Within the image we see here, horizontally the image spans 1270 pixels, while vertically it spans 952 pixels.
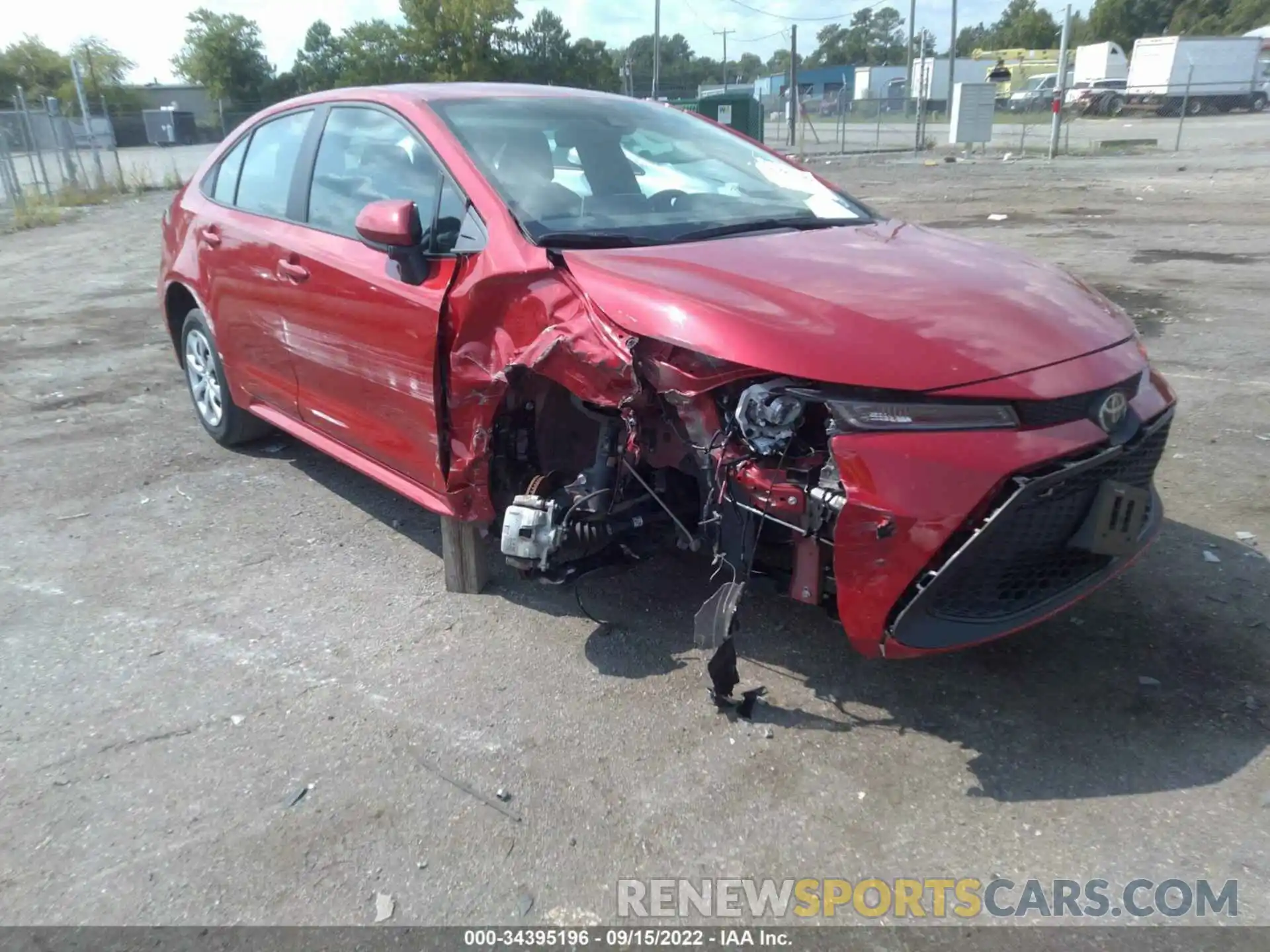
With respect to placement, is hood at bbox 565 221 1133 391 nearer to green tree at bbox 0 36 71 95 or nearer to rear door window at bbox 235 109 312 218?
rear door window at bbox 235 109 312 218

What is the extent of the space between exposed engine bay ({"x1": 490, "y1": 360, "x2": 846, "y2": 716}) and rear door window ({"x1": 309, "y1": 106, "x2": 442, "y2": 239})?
36.8 inches

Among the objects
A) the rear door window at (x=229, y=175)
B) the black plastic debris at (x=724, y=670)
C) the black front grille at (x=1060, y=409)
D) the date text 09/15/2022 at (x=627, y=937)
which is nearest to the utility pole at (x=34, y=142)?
the rear door window at (x=229, y=175)

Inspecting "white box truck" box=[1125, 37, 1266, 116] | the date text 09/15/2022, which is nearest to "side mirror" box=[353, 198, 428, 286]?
the date text 09/15/2022

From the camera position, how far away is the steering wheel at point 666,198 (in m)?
3.67

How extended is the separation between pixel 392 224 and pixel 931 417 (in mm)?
1889

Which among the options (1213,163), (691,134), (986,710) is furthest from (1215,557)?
(1213,163)

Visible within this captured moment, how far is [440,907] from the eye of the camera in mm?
2412

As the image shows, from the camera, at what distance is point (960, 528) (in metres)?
2.54

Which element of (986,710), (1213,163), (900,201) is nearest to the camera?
(986,710)

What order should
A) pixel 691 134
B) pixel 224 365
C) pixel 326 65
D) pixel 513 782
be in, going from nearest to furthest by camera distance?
1. pixel 513 782
2. pixel 691 134
3. pixel 224 365
4. pixel 326 65

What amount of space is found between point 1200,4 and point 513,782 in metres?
81.7

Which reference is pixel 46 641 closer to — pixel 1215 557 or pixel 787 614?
pixel 787 614

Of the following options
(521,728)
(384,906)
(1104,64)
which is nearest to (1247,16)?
(1104,64)

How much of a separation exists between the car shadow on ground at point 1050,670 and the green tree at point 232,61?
204 feet
